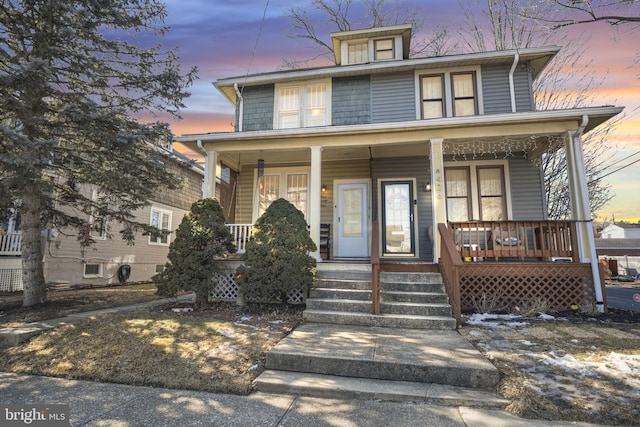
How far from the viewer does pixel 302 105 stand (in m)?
9.77

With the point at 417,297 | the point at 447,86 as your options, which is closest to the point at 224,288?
the point at 417,297

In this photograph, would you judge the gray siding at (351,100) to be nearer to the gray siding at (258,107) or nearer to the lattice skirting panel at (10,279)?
the gray siding at (258,107)

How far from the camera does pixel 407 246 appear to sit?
8883 millimetres

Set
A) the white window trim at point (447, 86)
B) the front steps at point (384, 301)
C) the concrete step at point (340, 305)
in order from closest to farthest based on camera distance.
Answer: the front steps at point (384, 301) → the concrete step at point (340, 305) → the white window trim at point (447, 86)

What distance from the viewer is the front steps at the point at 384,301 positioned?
5.23 m

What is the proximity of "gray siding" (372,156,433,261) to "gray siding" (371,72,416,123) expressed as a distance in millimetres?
1178

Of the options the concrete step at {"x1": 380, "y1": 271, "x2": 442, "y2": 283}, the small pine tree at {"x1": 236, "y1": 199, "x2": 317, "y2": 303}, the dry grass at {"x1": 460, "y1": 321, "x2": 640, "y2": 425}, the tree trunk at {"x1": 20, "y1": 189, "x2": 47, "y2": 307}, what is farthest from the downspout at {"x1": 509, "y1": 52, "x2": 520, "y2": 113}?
the tree trunk at {"x1": 20, "y1": 189, "x2": 47, "y2": 307}

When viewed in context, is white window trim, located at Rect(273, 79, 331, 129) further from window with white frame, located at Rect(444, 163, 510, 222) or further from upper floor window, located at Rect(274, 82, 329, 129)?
window with white frame, located at Rect(444, 163, 510, 222)

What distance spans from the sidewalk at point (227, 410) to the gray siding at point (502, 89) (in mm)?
8065

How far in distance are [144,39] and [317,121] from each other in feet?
15.3

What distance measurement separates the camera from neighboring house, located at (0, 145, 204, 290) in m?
9.62

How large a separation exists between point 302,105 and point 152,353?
302 inches

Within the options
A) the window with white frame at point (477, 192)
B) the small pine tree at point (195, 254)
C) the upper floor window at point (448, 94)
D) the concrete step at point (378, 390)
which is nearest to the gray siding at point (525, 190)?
the window with white frame at point (477, 192)

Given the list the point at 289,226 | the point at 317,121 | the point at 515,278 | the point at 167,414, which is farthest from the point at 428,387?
the point at 317,121
